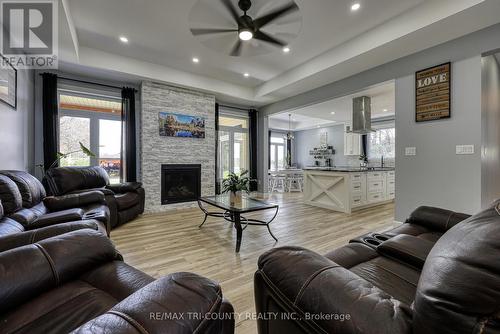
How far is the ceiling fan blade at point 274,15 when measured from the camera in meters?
2.04

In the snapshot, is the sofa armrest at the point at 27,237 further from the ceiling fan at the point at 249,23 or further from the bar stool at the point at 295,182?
the bar stool at the point at 295,182

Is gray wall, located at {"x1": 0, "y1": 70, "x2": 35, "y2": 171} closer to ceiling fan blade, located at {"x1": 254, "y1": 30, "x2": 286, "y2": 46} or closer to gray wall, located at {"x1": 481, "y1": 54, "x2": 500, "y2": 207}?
ceiling fan blade, located at {"x1": 254, "y1": 30, "x2": 286, "y2": 46}

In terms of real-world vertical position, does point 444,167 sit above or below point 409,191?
above

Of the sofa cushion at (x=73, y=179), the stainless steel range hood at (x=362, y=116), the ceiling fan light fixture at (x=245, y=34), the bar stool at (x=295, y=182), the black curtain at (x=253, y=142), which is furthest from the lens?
the bar stool at (x=295, y=182)

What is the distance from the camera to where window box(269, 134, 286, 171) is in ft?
36.1

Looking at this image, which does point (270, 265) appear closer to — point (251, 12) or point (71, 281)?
point (71, 281)

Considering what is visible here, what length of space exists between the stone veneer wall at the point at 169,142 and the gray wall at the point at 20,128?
1745mm

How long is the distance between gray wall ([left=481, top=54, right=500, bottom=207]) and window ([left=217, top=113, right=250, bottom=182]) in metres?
5.01

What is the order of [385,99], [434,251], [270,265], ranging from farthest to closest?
[385,99] → [270,265] → [434,251]

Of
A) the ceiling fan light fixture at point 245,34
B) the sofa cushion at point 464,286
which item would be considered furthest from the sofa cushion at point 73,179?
the sofa cushion at point 464,286

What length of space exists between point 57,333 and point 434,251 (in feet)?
4.10

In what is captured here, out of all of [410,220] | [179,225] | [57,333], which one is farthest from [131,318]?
[179,225]

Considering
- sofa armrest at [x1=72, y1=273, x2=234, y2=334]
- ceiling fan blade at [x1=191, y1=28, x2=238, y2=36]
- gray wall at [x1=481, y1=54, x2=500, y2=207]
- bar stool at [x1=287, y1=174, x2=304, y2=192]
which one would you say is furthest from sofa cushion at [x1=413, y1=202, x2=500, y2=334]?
bar stool at [x1=287, y1=174, x2=304, y2=192]

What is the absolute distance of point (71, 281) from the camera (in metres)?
1.04
